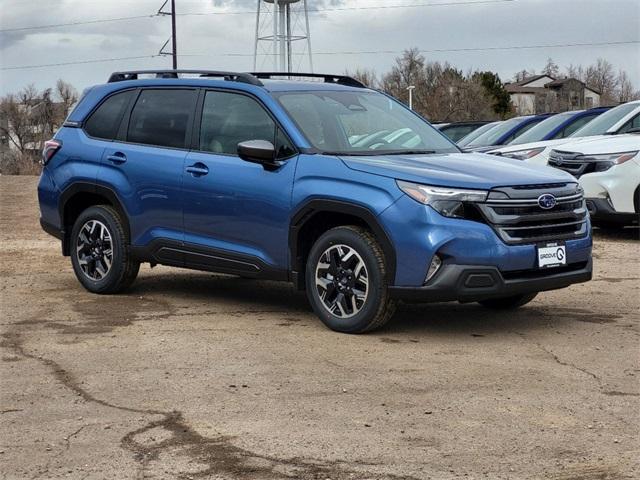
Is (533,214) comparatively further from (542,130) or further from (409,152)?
(542,130)

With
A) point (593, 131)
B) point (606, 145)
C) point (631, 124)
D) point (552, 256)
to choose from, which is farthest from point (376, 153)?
point (593, 131)

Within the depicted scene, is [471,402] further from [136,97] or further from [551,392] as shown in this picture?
[136,97]

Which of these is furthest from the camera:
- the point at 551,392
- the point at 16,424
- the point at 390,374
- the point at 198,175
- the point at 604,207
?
the point at 604,207

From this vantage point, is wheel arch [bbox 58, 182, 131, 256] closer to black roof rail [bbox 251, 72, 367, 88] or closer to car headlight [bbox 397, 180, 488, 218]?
black roof rail [bbox 251, 72, 367, 88]

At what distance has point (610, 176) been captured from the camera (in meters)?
13.3

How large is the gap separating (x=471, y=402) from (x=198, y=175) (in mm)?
3404

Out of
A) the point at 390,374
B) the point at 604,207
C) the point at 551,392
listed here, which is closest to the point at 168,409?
the point at 390,374

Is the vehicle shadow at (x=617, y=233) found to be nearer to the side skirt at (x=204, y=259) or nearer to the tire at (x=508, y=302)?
the tire at (x=508, y=302)

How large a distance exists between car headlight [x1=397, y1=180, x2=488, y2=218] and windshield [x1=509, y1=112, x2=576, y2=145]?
9897 mm

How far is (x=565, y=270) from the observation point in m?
7.58

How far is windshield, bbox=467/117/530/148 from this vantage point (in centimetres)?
1873

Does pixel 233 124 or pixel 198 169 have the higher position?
pixel 233 124

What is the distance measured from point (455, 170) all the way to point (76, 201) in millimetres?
3740

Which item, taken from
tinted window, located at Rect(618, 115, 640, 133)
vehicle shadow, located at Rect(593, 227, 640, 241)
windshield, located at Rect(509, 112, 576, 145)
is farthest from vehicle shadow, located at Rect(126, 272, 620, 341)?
windshield, located at Rect(509, 112, 576, 145)
